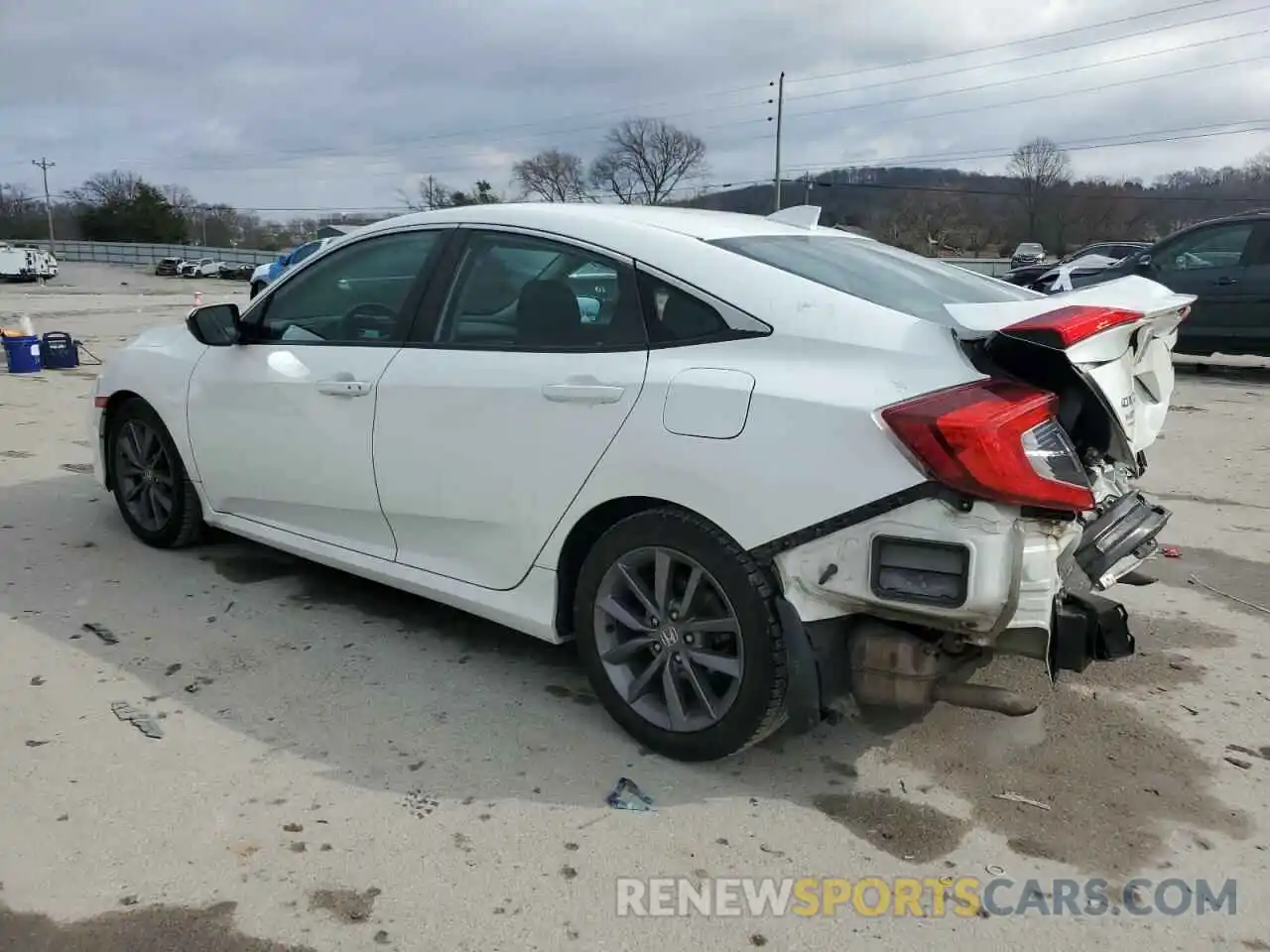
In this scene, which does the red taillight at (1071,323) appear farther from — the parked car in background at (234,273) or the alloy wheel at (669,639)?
the parked car in background at (234,273)

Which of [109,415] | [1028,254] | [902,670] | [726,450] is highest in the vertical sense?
[1028,254]

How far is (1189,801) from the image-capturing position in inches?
113

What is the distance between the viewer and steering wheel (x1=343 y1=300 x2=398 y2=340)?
146 inches

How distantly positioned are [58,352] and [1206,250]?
13.2m

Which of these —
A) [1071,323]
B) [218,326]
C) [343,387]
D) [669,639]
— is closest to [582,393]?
[669,639]

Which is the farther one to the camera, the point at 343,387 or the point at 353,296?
the point at 353,296

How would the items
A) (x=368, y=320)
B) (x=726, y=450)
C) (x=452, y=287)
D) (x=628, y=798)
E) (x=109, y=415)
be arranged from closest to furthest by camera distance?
(x=726, y=450), (x=628, y=798), (x=452, y=287), (x=368, y=320), (x=109, y=415)

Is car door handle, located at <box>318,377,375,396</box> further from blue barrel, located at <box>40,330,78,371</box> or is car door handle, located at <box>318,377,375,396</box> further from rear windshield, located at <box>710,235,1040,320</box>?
blue barrel, located at <box>40,330,78,371</box>

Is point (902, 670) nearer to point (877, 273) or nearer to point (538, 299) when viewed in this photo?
point (877, 273)

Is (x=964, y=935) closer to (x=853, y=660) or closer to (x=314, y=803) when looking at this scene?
(x=853, y=660)

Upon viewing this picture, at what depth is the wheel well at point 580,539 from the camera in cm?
300

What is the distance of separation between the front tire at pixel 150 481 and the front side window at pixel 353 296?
91cm

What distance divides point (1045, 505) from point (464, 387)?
1833mm

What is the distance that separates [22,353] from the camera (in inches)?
427
